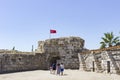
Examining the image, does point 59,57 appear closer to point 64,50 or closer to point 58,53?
point 58,53

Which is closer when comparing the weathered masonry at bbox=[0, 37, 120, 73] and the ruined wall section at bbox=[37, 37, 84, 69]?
the weathered masonry at bbox=[0, 37, 120, 73]

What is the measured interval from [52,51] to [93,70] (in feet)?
22.3

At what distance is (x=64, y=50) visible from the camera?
2717cm

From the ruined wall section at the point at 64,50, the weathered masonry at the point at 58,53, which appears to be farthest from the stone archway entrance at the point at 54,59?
the ruined wall section at the point at 64,50

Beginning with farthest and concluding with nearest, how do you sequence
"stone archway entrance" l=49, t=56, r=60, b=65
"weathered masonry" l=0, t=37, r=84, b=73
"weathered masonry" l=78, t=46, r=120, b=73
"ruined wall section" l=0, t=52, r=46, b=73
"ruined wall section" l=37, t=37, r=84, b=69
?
1. "stone archway entrance" l=49, t=56, r=60, b=65
2. "ruined wall section" l=37, t=37, r=84, b=69
3. "weathered masonry" l=0, t=37, r=84, b=73
4. "ruined wall section" l=0, t=52, r=46, b=73
5. "weathered masonry" l=78, t=46, r=120, b=73

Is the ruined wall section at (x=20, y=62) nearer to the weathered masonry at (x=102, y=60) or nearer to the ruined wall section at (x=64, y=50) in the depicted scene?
the ruined wall section at (x=64, y=50)

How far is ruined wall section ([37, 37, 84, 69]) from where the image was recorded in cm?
2709

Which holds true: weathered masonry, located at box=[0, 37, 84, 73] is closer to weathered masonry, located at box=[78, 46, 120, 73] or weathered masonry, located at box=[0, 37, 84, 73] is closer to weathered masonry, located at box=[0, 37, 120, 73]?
weathered masonry, located at box=[0, 37, 120, 73]

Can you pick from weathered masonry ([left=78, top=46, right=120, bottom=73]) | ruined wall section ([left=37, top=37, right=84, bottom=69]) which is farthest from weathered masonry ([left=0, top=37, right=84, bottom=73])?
weathered masonry ([left=78, top=46, right=120, bottom=73])

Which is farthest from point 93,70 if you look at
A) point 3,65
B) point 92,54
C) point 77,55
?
point 3,65

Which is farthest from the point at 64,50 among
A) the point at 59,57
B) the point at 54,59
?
the point at 54,59

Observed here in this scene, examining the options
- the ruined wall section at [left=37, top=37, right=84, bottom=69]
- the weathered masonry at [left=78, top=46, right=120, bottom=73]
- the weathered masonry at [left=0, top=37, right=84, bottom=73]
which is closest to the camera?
A: the weathered masonry at [left=78, top=46, right=120, bottom=73]

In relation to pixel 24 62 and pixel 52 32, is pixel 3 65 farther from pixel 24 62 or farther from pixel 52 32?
pixel 52 32

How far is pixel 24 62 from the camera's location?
24969 millimetres
